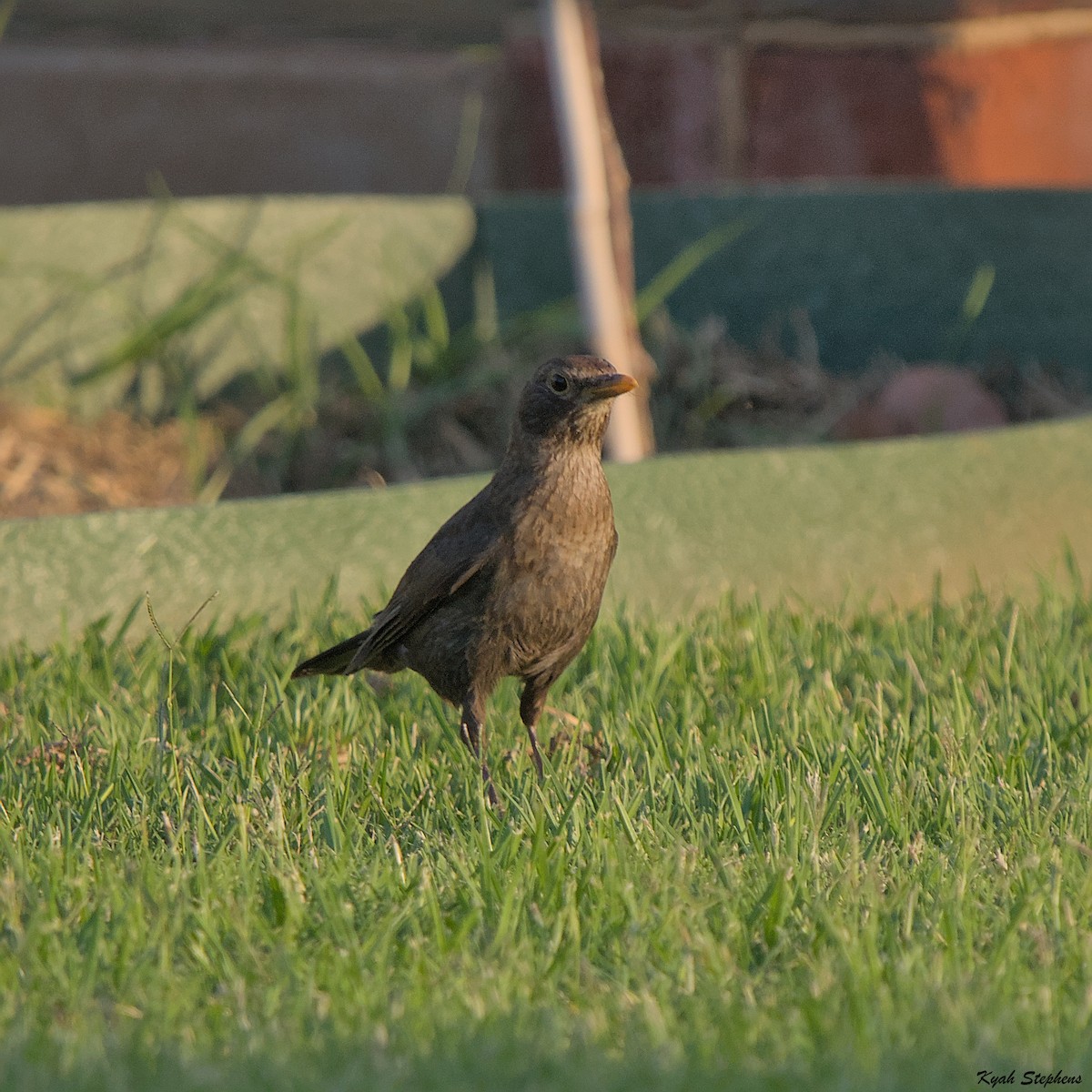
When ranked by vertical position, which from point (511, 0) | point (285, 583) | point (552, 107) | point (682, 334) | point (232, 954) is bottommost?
point (232, 954)

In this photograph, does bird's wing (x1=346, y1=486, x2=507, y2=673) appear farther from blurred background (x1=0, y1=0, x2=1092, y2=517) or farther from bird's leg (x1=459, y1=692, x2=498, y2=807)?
blurred background (x1=0, y1=0, x2=1092, y2=517)

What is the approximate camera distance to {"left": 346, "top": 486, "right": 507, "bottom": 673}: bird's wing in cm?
307

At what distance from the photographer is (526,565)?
10.0 ft

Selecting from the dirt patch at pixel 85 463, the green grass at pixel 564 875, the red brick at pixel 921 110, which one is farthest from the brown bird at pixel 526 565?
the red brick at pixel 921 110

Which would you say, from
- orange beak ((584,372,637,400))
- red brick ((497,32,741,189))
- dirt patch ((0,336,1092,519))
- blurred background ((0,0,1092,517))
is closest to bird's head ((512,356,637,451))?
orange beak ((584,372,637,400))

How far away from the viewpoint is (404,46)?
611 cm

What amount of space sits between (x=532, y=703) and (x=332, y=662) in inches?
16.0

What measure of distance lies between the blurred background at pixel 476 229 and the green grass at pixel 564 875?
1607mm

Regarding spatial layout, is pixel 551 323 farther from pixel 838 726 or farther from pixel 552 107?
pixel 838 726

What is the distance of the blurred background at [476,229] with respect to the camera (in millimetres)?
5133

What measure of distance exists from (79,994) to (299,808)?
2.47ft

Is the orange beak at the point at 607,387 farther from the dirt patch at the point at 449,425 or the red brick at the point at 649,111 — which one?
the red brick at the point at 649,111

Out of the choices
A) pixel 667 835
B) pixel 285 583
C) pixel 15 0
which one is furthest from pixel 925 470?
pixel 15 0

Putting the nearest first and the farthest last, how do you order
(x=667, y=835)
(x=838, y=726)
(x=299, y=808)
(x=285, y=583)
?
(x=667, y=835), (x=299, y=808), (x=838, y=726), (x=285, y=583)
